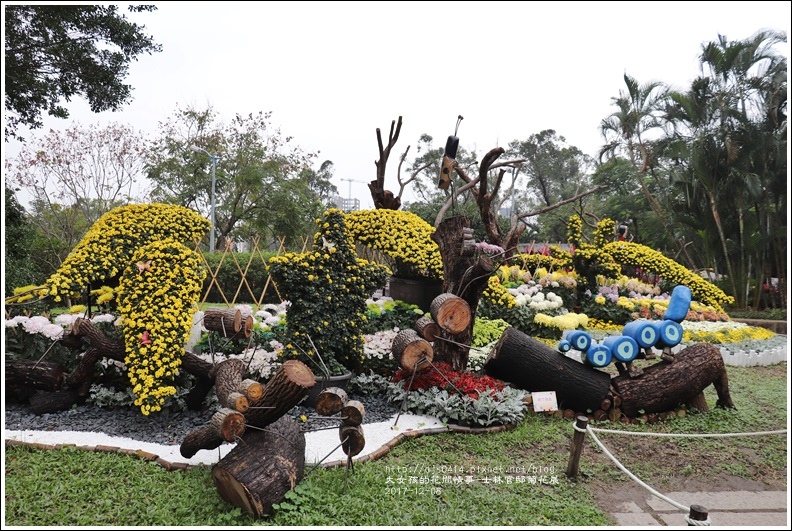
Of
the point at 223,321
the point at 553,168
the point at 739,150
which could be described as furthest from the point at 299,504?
the point at 553,168

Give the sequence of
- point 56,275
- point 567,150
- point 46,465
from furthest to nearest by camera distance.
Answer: point 567,150 → point 56,275 → point 46,465

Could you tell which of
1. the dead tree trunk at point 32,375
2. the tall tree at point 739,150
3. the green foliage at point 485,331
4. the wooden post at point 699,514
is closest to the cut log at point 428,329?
the green foliage at point 485,331

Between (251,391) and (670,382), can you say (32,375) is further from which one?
(670,382)

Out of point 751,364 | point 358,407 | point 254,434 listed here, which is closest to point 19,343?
point 254,434

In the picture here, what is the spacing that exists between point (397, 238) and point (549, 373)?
140 inches

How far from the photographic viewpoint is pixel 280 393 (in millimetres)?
3049

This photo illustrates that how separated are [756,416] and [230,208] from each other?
1671 centimetres

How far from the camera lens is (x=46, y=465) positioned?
3.42 m

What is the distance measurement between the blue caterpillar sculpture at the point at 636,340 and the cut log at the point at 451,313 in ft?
3.29

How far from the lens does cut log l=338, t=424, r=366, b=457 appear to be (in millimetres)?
3275

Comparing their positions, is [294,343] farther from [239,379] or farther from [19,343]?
[19,343]

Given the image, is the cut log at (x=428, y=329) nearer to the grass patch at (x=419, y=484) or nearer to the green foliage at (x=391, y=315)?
the grass patch at (x=419, y=484)

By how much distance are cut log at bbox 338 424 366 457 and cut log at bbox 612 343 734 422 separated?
9.22 ft

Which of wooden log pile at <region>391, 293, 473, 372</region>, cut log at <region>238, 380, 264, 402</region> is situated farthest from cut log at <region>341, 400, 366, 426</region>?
wooden log pile at <region>391, 293, 473, 372</region>
